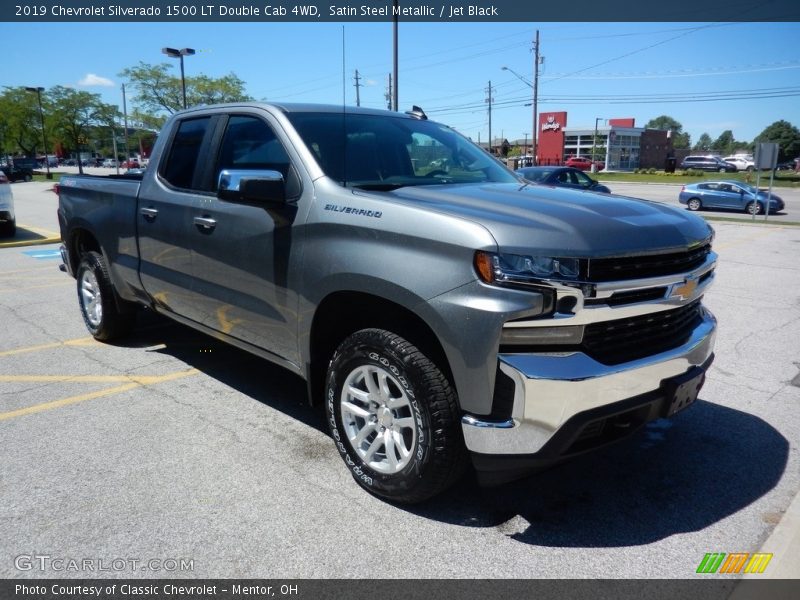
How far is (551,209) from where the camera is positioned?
2.89 metres

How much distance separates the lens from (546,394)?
247 cm

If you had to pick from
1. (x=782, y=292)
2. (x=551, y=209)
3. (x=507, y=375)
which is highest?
(x=551, y=209)

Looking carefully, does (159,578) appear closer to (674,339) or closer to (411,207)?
(411,207)

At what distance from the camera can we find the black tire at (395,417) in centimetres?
274

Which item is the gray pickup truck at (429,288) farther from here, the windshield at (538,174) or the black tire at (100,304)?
the windshield at (538,174)

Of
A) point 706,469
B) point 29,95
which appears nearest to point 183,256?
point 706,469

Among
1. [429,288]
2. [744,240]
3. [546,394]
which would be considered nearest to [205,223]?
[429,288]

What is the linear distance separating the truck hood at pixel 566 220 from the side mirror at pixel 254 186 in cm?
61

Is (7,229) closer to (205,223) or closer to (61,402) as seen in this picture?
(61,402)

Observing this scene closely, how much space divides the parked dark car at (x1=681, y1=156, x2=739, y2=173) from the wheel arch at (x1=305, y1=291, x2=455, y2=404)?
75.2m

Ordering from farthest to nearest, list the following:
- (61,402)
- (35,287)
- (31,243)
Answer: (31,243) → (35,287) → (61,402)

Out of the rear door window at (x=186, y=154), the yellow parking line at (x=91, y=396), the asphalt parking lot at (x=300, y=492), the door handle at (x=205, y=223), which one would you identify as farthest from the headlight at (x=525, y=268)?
the yellow parking line at (x=91, y=396)

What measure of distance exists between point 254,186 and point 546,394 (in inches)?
70.3

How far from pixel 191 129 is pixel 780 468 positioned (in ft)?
14.1
